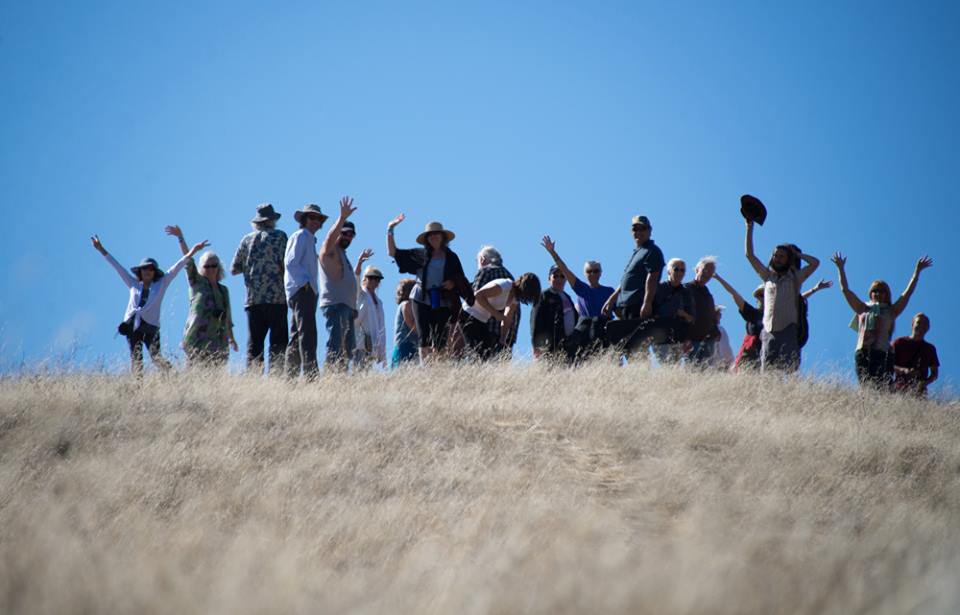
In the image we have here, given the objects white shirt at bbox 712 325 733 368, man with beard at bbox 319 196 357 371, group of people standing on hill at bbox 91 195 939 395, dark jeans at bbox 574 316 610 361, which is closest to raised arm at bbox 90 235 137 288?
group of people standing on hill at bbox 91 195 939 395

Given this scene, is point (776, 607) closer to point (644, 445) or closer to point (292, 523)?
point (292, 523)

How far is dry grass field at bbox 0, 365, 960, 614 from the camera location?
5.00m

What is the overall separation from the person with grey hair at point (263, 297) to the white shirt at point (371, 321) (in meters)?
2.52

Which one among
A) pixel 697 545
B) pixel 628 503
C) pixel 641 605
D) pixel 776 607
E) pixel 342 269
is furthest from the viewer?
pixel 342 269

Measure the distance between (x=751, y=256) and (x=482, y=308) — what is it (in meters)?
3.42

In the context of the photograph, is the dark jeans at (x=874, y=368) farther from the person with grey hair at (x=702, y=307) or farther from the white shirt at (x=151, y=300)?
the white shirt at (x=151, y=300)

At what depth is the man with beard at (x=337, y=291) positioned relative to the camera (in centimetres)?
1140

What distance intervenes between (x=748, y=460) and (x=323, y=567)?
4613mm

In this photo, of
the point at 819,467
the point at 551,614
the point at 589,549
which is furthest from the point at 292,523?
the point at 819,467

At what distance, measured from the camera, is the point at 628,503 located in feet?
25.7

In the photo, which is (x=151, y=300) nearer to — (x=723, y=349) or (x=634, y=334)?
(x=634, y=334)

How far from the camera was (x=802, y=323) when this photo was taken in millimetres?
12742

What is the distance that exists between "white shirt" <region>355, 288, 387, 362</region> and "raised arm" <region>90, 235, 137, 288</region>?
10.4 ft

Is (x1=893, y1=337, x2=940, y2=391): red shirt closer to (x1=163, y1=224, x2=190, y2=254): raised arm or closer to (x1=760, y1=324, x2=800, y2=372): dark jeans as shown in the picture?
(x1=760, y1=324, x2=800, y2=372): dark jeans
